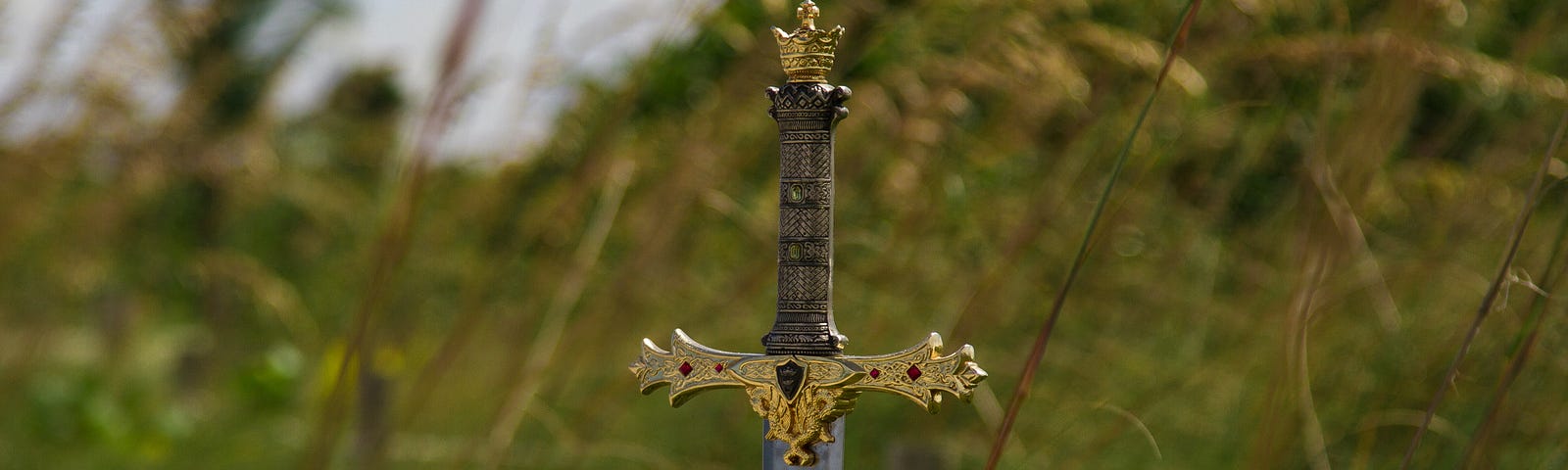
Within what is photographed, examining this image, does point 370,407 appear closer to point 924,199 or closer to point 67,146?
point 67,146

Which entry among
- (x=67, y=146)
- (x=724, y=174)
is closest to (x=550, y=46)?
(x=724, y=174)

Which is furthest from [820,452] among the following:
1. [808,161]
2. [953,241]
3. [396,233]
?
[953,241]

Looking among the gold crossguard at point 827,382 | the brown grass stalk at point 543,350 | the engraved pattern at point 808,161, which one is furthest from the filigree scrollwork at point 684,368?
the brown grass stalk at point 543,350

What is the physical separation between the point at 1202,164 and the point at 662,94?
2.93 feet

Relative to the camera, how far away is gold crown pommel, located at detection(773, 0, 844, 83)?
666 mm

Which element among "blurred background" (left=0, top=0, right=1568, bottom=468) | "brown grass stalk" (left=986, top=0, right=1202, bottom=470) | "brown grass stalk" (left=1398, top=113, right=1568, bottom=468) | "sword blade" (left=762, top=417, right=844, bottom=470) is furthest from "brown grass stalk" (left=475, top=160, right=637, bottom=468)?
"brown grass stalk" (left=1398, top=113, right=1568, bottom=468)

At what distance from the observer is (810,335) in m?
0.70

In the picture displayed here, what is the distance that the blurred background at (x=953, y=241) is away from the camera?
102 centimetres

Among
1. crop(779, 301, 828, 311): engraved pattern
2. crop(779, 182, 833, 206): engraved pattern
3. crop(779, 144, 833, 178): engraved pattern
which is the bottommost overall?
crop(779, 301, 828, 311): engraved pattern

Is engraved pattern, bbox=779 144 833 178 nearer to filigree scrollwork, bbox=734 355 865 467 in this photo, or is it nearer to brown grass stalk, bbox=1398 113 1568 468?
filigree scrollwork, bbox=734 355 865 467

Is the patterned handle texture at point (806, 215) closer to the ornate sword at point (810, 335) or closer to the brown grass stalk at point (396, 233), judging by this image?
the ornate sword at point (810, 335)

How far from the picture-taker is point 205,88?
5.49ft

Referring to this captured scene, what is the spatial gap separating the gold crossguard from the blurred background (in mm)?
137

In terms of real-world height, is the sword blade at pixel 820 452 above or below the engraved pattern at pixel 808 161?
below
